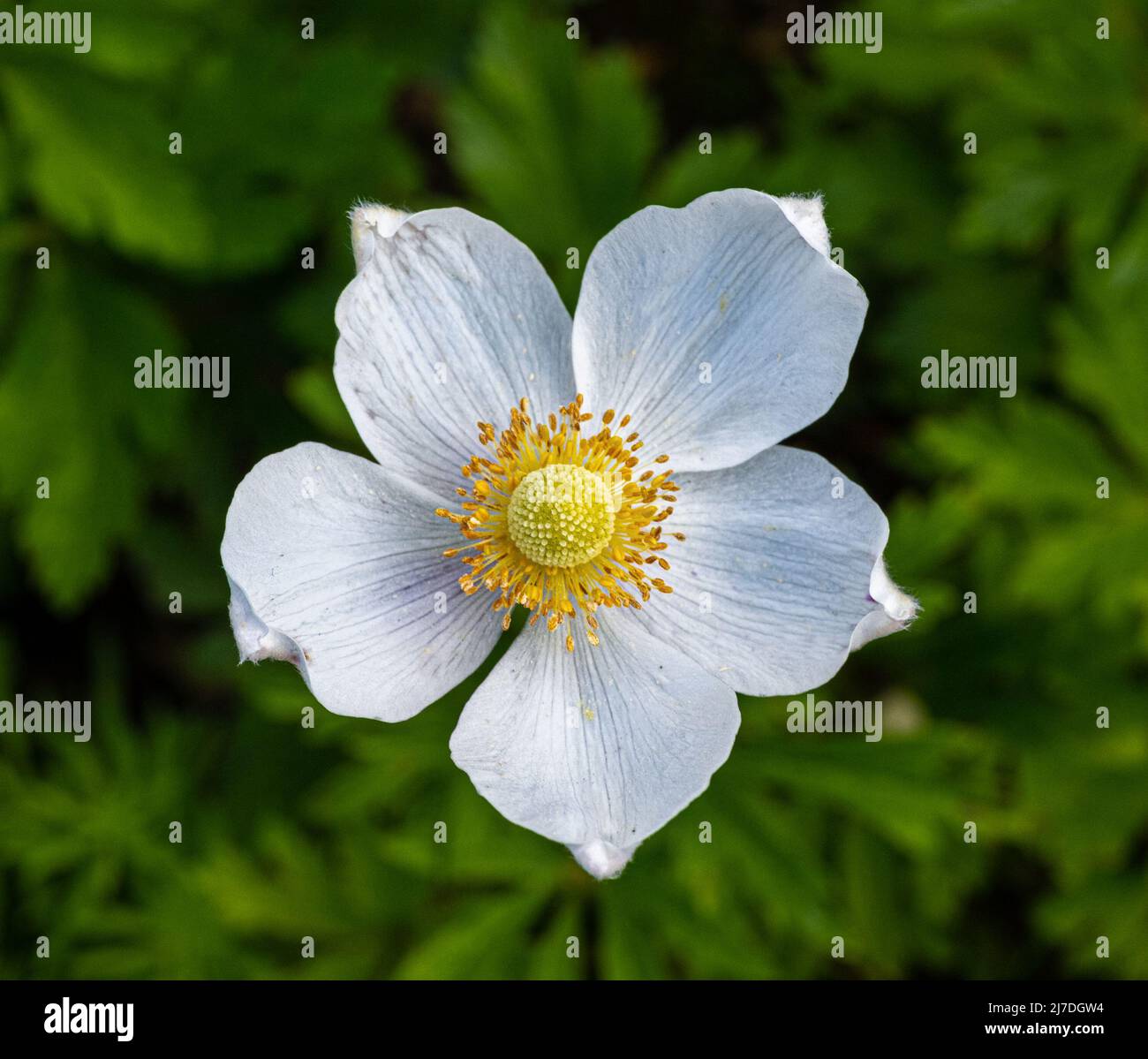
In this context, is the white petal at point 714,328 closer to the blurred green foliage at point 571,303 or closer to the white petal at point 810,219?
the white petal at point 810,219

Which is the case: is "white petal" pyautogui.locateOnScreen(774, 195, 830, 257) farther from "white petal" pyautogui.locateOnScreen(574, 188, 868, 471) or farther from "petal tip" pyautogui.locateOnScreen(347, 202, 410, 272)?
"petal tip" pyautogui.locateOnScreen(347, 202, 410, 272)

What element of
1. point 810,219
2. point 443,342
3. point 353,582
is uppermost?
point 810,219

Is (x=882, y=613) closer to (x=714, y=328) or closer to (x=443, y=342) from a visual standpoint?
(x=714, y=328)

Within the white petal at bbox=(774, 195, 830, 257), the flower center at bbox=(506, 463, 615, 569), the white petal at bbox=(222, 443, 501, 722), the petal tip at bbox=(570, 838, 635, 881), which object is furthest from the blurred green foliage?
the white petal at bbox=(774, 195, 830, 257)

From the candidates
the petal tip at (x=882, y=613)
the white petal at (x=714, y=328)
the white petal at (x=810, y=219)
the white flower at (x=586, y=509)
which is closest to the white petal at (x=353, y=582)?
the white flower at (x=586, y=509)

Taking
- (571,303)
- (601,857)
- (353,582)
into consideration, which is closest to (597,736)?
(601,857)

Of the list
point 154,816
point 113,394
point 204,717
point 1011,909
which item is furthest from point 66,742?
point 1011,909
